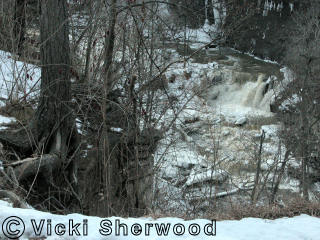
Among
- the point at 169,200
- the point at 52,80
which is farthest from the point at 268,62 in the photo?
the point at 52,80

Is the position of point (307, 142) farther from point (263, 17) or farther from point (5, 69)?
point (263, 17)

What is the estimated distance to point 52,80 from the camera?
5723mm

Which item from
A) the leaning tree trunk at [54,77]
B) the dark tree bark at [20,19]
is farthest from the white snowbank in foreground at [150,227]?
the dark tree bark at [20,19]

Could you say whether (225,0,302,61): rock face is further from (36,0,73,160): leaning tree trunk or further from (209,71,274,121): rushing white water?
(36,0,73,160): leaning tree trunk

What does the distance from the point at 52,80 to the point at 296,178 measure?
9.66 metres

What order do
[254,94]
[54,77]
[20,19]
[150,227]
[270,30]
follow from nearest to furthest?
[150,227] < [54,77] < [20,19] < [254,94] < [270,30]

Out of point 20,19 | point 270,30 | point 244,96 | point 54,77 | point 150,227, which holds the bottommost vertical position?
point 244,96

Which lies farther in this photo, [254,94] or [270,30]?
[270,30]

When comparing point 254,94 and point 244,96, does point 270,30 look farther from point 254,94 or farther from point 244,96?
point 244,96

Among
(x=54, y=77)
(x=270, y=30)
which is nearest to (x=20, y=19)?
(x=54, y=77)

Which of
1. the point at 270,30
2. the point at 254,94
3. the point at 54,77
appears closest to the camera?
the point at 54,77

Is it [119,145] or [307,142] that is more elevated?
[119,145]

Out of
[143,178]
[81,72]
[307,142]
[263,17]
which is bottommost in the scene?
[307,142]

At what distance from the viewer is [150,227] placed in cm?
Result: 300
